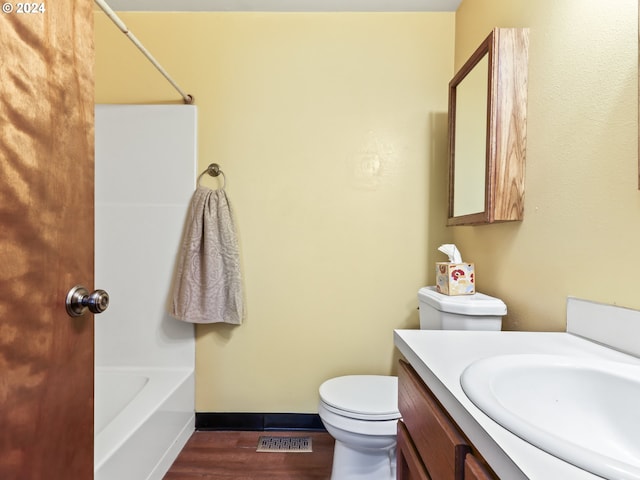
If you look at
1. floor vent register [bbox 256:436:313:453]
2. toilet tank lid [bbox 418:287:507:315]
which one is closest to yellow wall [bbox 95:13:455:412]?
floor vent register [bbox 256:436:313:453]

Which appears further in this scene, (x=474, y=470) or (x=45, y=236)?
(x=45, y=236)

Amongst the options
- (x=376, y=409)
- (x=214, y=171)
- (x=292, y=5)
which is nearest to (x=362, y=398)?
(x=376, y=409)

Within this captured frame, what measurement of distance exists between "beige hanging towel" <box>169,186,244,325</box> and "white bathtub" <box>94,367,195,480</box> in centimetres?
34

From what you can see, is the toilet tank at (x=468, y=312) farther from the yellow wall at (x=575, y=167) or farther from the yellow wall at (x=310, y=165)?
the yellow wall at (x=310, y=165)

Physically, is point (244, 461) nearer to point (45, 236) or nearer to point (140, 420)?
point (140, 420)

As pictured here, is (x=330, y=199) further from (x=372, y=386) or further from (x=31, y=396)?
(x=31, y=396)

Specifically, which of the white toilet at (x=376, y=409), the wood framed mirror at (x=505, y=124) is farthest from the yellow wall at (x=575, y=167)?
the white toilet at (x=376, y=409)

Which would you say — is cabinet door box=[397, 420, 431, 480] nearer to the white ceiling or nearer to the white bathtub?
the white bathtub

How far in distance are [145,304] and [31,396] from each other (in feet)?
3.90

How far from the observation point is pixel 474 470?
17.8 inches

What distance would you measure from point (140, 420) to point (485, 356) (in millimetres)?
1260

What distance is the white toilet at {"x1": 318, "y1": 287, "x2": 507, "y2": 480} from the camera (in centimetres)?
111

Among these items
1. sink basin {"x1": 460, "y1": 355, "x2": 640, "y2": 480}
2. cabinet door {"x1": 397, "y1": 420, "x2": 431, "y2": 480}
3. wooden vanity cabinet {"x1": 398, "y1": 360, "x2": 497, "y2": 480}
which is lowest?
cabinet door {"x1": 397, "y1": 420, "x2": 431, "y2": 480}

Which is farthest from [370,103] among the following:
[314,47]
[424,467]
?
[424,467]
